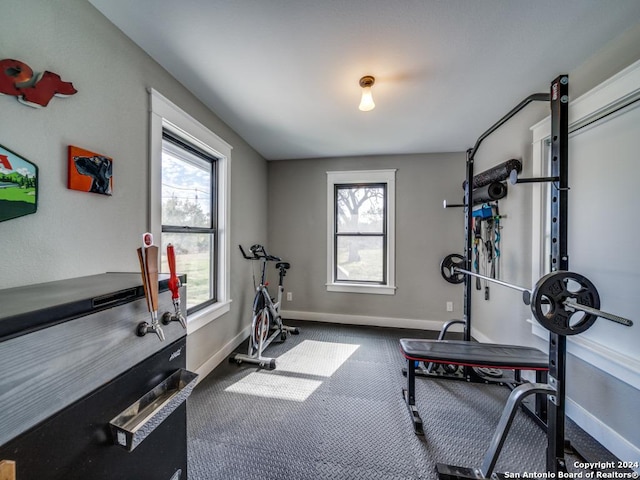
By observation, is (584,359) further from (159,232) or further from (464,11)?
(159,232)

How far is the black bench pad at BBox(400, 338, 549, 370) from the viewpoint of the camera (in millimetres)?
1714

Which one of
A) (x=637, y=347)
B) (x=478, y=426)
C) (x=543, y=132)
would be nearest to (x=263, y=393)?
(x=478, y=426)

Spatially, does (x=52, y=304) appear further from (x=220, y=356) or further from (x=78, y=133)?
(x=220, y=356)

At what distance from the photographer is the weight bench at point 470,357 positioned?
1707 millimetres

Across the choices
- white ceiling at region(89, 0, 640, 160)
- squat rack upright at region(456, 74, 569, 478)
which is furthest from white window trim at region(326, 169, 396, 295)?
squat rack upright at region(456, 74, 569, 478)

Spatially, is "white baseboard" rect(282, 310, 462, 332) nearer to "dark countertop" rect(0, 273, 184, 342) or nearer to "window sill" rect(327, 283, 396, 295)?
"window sill" rect(327, 283, 396, 295)

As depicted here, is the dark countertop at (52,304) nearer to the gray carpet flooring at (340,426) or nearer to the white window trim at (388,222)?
the gray carpet flooring at (340,426)

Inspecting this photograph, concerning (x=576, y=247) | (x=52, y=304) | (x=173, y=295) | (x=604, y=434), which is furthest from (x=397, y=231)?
(x=52, y=304)

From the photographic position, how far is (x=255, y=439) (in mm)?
1596

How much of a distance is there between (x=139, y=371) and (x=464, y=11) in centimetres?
220

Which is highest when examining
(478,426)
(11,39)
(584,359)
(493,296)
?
(11,39)

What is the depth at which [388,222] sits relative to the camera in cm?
358

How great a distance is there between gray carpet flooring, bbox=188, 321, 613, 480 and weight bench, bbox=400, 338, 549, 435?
215mm

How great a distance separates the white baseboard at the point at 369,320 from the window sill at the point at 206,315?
4.58 ft
